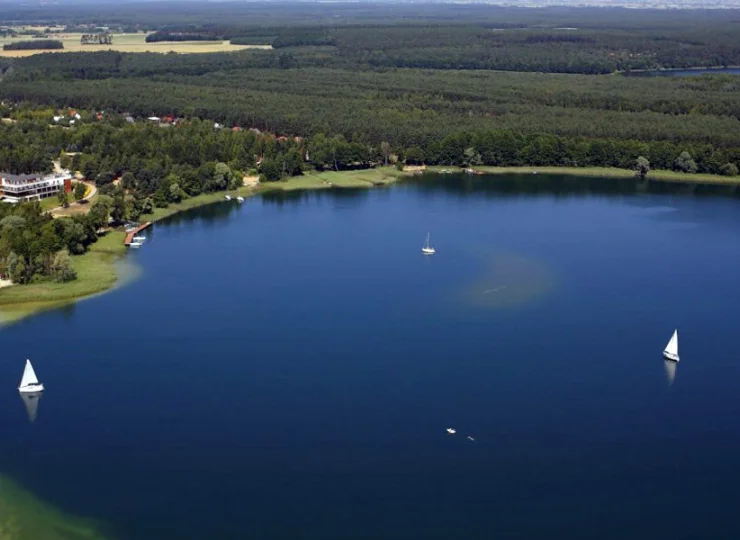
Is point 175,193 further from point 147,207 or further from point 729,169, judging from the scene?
point 729,169

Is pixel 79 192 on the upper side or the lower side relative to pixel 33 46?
lower

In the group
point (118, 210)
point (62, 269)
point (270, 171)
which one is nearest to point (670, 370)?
point (62, 269)

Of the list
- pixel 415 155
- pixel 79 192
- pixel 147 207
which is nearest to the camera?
pixel 147 207

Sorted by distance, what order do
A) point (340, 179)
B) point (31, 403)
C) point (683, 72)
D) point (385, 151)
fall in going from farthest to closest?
1. point (683, 72)
2. point (385, 151)
3. point (340, 179)
4. point (31, 403)

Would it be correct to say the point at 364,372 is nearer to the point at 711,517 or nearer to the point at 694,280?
the point at 711,517

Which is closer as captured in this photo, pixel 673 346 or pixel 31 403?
pixel 31 403

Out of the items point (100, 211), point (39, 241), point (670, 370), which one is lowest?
point (670, 370)
